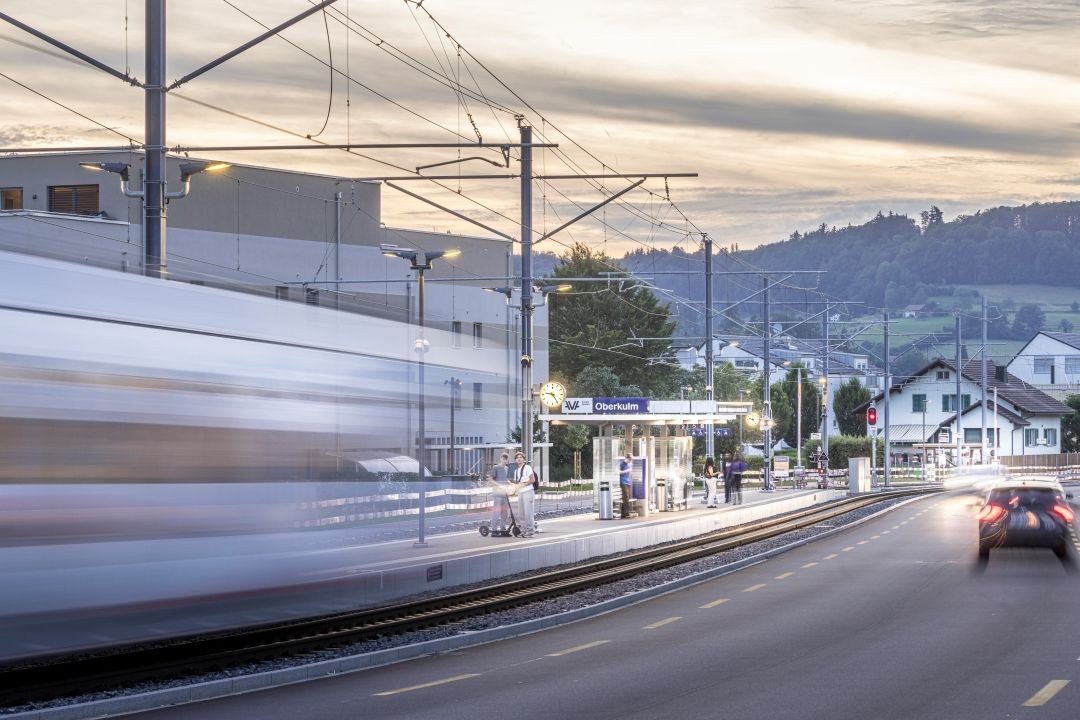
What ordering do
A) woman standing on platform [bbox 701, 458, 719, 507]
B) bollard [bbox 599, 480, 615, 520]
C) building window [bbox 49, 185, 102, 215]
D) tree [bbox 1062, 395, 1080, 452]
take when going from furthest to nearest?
tree [bbox 1062, 395, 1080, 452]
building window [bbox 49, 185, 102, 215]
woman standing on platform [bbox 701, 458, 719, 507]
bollard [bbox 599, 480, 615, 520]

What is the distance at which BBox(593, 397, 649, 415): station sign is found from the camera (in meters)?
40.2

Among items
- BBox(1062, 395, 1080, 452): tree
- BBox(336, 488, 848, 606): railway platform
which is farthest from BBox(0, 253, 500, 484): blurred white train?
BBox(1062, 395, 1080, 452): tree

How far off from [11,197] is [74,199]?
361 centimetres

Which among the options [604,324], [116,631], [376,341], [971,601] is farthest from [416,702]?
[604,324]

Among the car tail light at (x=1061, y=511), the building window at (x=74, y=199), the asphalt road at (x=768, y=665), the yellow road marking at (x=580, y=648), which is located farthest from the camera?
the building window at (x=74, y=199)

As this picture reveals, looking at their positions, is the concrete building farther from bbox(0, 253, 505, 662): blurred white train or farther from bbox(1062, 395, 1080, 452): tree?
bbox(1062, 395, 1080, 452): tree

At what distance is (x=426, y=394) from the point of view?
66.0 feet

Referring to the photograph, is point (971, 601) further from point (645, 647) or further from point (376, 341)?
point (376, 341)

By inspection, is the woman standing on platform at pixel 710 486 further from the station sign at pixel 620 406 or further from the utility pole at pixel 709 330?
the station sign at pixel 620 406

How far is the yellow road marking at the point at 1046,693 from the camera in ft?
42.4

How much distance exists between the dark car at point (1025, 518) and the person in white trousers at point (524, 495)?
9524 mm

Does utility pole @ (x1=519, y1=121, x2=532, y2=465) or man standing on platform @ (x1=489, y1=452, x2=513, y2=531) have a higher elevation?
utility pole @ (x1=519, y1=121, x2=532, y2=465)

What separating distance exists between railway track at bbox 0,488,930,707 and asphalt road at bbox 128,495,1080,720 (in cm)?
127

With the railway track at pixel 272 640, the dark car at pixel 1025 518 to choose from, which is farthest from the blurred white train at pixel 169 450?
the dark car at pixel 1025 518
